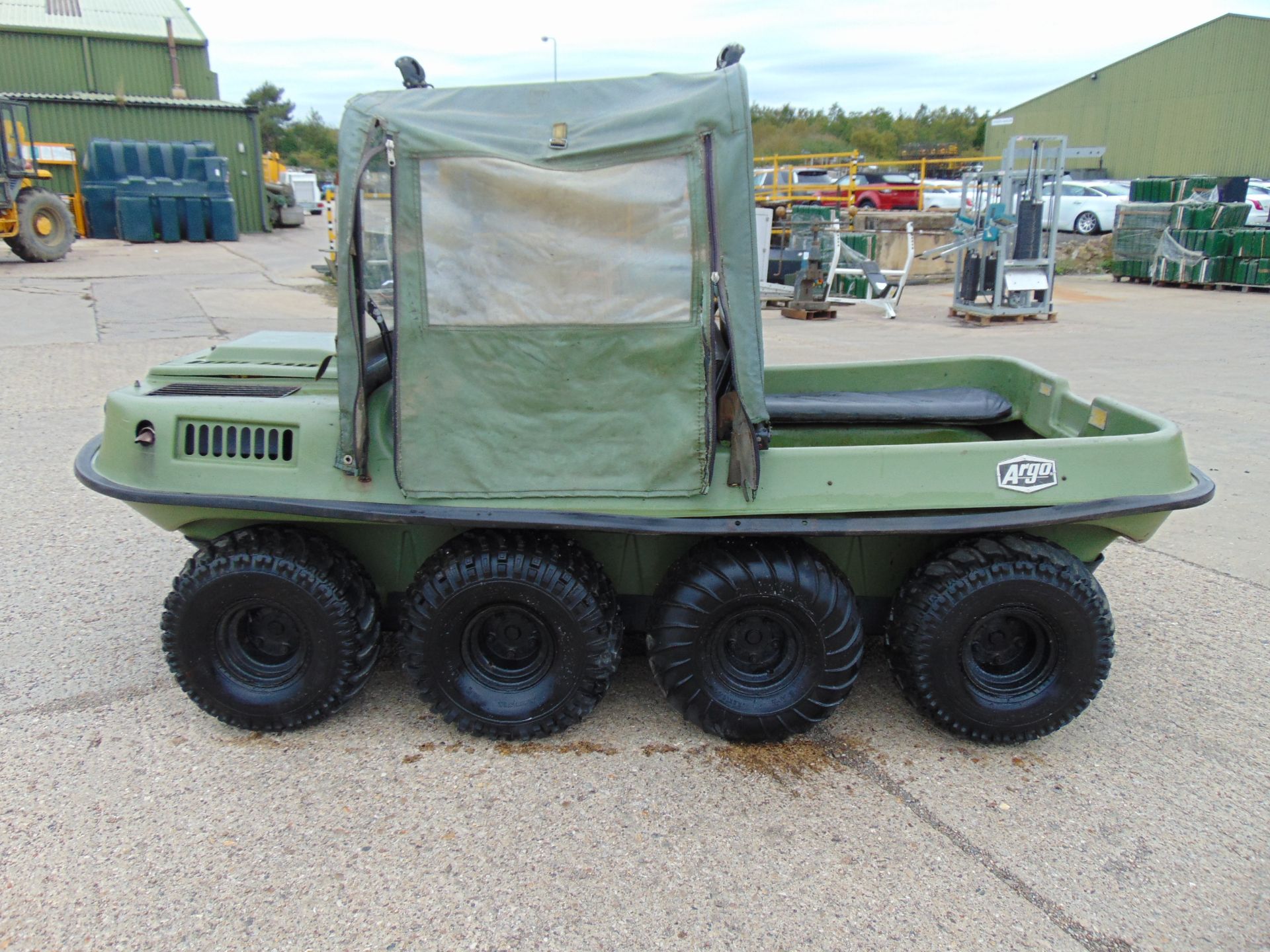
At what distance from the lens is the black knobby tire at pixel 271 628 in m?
3.19

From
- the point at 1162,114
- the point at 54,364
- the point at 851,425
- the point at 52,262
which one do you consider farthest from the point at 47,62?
the point at 1162,114

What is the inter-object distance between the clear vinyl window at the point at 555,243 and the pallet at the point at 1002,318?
11.8 metres

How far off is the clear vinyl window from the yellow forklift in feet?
55.8

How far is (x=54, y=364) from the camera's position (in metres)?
9.29

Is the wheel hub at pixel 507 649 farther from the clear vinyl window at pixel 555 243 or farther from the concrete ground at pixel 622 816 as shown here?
the clear vinyl window at pixel 555 243

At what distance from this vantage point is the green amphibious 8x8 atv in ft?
9.48

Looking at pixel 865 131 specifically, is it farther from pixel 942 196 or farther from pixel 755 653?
pixel 755 653

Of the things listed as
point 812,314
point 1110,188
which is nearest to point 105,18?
point 812,314

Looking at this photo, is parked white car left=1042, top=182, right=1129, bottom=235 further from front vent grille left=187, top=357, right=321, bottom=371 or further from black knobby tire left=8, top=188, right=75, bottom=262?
front vent grille left=187, top=357, right=321, bottom=371

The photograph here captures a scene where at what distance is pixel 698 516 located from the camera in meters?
3.05

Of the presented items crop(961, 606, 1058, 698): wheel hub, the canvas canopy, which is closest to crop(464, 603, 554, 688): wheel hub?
the canvas canopy

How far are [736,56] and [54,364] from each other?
8.55 m

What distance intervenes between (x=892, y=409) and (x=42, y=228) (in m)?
18.1

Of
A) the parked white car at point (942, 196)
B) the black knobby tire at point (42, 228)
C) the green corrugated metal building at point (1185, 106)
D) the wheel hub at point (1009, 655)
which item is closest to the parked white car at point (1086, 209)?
the parked white car at point (942, 196)
